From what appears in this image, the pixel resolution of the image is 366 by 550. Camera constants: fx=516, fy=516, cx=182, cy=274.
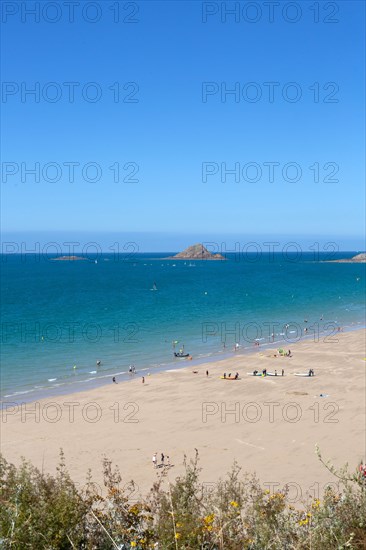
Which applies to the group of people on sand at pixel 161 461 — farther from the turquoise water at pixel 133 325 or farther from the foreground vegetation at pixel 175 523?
the turquoise water at pixel 133 325

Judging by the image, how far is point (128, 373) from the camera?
38.6 meters

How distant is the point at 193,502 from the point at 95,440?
55.4 feet

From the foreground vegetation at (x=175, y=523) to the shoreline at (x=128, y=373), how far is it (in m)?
24.0

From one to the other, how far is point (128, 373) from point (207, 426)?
13.9 m

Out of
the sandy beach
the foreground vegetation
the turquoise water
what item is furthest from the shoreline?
the foreground vegetation

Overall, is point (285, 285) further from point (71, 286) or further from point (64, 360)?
point (64, 360)

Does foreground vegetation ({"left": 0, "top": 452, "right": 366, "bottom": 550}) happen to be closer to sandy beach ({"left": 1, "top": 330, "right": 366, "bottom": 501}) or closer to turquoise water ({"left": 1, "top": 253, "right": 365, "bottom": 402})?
sandy beach ({"left": 1, "top": 330, "right": 366, "bottom": 501})

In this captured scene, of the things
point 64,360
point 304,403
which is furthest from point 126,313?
point 304,403

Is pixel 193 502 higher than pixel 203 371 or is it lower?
higher

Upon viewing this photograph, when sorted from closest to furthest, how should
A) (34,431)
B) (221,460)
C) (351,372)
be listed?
1. (221,460)
2. (34,431)
3. (351,372)

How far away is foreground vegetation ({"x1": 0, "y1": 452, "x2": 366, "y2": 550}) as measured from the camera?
6.63 meters

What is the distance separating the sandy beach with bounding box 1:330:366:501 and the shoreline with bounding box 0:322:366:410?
109 cm

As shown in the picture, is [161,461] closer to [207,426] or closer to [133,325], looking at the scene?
[207,426]

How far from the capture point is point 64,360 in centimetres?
4266
